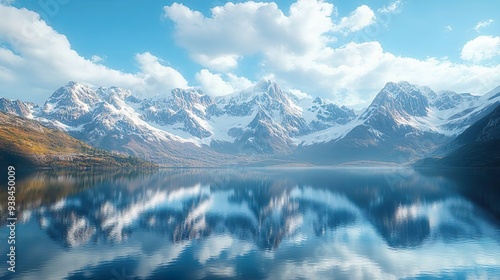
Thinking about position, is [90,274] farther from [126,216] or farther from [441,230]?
[441,230]

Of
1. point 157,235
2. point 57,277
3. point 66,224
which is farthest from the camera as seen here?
point 66,224

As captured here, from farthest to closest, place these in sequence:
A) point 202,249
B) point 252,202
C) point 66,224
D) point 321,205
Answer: point 252,202
point 321,205
point 66,224
point 202,249

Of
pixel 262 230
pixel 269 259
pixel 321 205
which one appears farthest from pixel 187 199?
pixel 269 259

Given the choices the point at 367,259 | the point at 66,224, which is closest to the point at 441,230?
the point at 367,259

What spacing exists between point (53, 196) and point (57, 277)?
88517mm

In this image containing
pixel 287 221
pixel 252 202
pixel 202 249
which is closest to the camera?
pixel 202 249

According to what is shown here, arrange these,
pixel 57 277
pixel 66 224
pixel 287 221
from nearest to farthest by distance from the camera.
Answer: pixel 57 277 < pixel 66 224 < pixel 287 221

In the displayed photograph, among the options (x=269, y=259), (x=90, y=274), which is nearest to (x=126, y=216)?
(x=90, y=274)

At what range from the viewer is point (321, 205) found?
116875 mm

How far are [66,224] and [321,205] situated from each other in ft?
263

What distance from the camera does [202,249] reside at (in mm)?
60219

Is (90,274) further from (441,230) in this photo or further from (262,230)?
(441,230)

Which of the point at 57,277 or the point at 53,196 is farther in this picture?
the point at 53,196

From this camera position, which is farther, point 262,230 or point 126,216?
point 126,216
